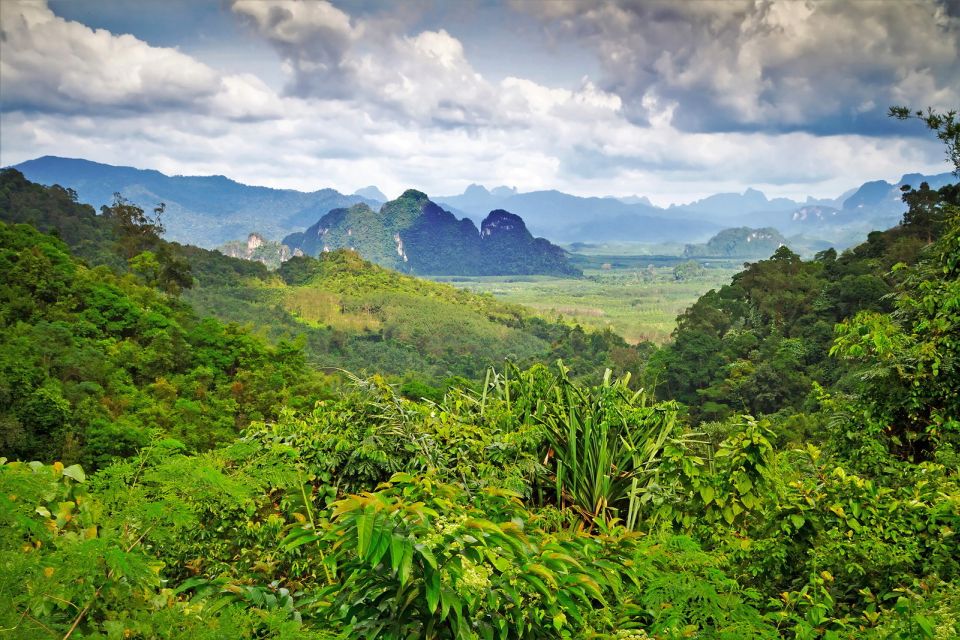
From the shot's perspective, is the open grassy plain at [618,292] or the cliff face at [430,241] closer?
the open grassy plain at [618,292]

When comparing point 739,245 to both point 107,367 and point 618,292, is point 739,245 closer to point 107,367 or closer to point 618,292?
point 618,292

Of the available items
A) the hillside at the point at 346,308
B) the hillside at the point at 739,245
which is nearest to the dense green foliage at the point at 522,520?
the hillside at the point at 346,308

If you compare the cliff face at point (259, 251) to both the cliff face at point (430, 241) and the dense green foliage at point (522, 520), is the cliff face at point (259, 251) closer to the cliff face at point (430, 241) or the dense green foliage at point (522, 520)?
the cliff face at point (430, 241)

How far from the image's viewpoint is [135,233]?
29.5 m

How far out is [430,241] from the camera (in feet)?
490

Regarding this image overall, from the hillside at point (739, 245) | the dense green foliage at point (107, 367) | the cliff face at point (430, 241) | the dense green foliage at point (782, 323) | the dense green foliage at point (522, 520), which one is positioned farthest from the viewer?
the hillside at point (739, 245)

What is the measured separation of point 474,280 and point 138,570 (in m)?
136

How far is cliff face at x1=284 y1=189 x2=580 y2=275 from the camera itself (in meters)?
145

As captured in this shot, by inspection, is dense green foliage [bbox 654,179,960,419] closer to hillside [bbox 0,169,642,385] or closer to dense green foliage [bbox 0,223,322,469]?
hillside [bbox 0,169,642,385]

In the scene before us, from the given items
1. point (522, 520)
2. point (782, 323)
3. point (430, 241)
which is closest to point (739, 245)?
point (430, 241)

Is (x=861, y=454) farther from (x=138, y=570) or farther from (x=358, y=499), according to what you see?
(x=138, y=570)

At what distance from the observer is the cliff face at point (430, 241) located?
145375mm

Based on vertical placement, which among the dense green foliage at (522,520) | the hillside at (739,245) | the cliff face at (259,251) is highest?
the hillside at (739,245)

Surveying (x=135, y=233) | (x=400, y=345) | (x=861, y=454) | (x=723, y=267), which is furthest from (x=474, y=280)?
(x=861, y=454)
